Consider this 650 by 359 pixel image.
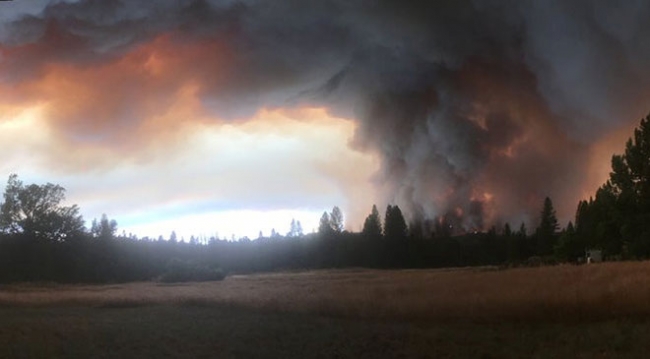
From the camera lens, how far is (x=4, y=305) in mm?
33438

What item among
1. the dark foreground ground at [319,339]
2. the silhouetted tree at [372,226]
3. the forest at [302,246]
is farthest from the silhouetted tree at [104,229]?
the dark foreground ground at [319,339]

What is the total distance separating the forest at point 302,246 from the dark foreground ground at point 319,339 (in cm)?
4365

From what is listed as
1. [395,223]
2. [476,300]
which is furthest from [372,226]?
[476,300]

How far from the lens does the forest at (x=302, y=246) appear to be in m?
65.4

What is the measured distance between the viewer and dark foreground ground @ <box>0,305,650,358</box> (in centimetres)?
1466

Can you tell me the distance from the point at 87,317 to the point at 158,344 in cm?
884

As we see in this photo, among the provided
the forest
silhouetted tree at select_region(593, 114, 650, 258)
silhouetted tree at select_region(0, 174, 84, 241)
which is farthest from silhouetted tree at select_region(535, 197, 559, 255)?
silhouetted tree at select_region(0, 174, 84, 241)

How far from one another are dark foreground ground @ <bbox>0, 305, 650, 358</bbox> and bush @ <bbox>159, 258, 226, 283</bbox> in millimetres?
44803

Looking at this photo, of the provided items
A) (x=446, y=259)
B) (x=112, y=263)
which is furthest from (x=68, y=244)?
(x=446, y=259)

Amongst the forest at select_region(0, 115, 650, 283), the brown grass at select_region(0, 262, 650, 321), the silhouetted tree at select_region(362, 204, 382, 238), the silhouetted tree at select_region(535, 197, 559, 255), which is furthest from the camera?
the silhouetted tree at select_region(535, 197, 559, 255)

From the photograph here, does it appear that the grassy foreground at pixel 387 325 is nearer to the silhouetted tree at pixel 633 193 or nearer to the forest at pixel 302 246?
the silhouetted tree at pixel 633 193

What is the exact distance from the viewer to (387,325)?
20000mm

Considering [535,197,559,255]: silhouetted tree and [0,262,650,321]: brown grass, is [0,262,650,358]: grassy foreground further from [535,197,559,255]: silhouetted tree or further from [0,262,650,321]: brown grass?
[535,197,559,255]: silhouetted tree

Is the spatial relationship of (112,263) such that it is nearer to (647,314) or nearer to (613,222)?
(613,222)
